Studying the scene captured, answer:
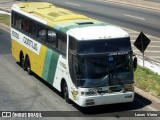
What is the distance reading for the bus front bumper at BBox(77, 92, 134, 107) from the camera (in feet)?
50.3

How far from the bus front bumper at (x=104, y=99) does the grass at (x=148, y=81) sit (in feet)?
6.61

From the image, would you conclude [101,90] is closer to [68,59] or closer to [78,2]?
[68,59]

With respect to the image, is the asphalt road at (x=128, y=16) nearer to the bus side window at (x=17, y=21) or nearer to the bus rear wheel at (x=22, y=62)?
the bus rear wheel at (x=22, y=62)

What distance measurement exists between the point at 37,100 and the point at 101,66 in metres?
3.28

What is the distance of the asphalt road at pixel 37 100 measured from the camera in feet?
52.8

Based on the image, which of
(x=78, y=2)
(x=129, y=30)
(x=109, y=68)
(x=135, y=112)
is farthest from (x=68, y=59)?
(x=78, y=2)

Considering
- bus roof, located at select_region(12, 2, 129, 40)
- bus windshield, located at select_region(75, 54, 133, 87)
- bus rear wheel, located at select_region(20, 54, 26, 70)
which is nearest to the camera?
bus windshield, located at select_region(75, 54, 133, 87)

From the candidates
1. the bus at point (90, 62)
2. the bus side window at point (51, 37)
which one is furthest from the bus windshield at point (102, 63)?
the bus side window at point (51, 37)

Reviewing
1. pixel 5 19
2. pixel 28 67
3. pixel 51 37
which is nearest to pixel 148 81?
pixel 51 37

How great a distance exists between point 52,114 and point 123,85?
2.70 meters

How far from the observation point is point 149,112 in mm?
15891

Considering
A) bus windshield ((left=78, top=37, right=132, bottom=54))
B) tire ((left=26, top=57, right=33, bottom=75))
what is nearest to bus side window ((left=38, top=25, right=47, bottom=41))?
tire ((left=26, top=57, right=33, bottom=75))

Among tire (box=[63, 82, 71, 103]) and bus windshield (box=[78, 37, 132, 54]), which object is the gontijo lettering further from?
bus windshield (box=[78, 37, 132, 54])

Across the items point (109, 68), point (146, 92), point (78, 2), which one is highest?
point (109, 68)
